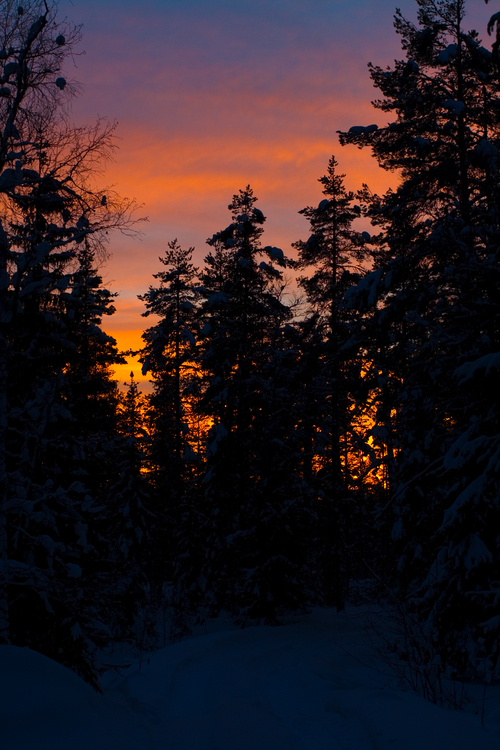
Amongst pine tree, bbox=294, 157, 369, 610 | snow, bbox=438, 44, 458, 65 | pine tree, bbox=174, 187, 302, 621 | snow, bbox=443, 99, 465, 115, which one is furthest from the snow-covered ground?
snow, bbox=438, 44, 458, 65

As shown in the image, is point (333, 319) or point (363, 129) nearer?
point (363, 129)

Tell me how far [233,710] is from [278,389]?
41.8ft

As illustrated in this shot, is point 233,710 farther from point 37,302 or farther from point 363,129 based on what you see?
point 363,129

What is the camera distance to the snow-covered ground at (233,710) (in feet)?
16.7

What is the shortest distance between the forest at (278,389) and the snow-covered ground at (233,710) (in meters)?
1.41

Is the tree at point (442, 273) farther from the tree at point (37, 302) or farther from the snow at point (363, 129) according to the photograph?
the tree at point (37, 302)

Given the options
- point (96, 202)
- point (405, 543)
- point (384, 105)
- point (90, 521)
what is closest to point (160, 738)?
point (90, 521)

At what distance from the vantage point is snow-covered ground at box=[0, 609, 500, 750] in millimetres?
5082

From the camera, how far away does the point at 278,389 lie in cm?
1988

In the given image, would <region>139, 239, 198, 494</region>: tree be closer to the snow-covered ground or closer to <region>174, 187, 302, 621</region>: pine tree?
<region>174, 187, 302, 621</region>: pine tree

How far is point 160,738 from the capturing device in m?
6.34

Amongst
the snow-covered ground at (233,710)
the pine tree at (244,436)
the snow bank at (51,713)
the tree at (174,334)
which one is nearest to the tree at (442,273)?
the snow-covered ground at (233,710)

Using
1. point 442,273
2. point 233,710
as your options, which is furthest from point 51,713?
point 442,273

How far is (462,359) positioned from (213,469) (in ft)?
45.3
